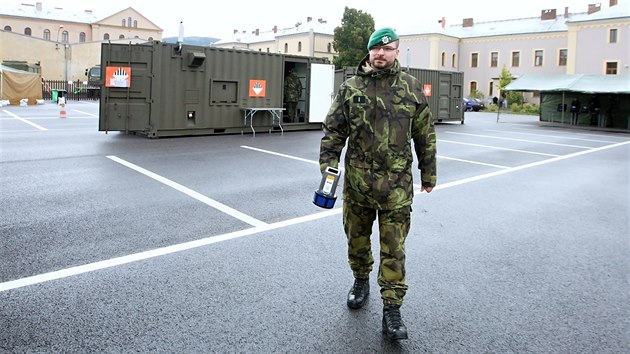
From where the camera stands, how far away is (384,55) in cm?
366

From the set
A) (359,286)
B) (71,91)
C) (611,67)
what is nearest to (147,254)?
(359,286)

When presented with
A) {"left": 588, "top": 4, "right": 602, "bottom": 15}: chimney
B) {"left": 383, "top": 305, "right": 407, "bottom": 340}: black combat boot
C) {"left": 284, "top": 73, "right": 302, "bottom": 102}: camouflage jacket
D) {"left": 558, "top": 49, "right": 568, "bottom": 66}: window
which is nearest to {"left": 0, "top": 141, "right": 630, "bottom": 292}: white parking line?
{"left": 383, "top": 305, "right": 407, "bottom": 340}: black combat boot

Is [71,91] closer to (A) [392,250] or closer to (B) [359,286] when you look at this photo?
(B) [359,286]

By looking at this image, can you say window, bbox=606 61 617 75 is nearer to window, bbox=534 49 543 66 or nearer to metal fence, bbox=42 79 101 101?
window, bbox=534 49 543 66

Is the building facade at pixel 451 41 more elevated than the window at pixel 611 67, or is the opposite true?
the building facade at pixel 451 41

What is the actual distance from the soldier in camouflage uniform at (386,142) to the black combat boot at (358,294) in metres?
0.37

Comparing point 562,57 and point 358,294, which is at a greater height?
point 562,57

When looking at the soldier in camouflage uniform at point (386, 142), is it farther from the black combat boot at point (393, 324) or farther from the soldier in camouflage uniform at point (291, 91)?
the soldier in camouflage uniform at point (291, 91)

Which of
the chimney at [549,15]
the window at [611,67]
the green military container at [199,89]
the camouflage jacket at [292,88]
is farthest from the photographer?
→ the chimney at [549,15]

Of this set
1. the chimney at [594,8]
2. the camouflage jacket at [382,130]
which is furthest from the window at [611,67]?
the camouflage jacket at [382,130]

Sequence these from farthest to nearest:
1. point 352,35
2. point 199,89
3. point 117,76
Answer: point 352,35, point 199,89, point 117,76

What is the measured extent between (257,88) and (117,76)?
4484 millimetres

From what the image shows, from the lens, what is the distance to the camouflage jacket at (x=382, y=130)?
12.2ft

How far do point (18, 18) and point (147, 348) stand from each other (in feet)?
346
